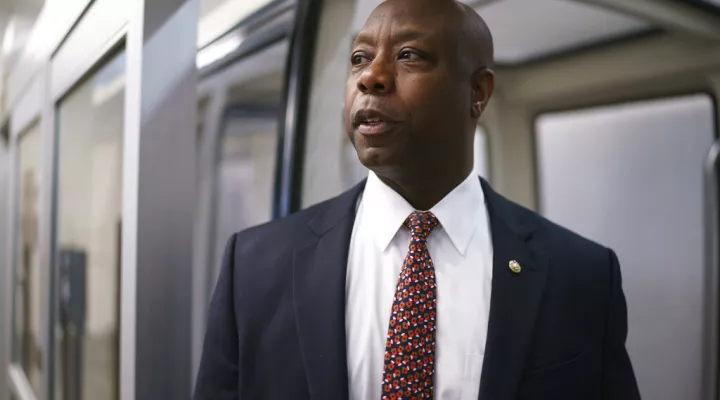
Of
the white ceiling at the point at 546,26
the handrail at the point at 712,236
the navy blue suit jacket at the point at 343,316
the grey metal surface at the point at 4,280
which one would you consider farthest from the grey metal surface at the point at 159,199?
the grey metal surface at the point at 4,280

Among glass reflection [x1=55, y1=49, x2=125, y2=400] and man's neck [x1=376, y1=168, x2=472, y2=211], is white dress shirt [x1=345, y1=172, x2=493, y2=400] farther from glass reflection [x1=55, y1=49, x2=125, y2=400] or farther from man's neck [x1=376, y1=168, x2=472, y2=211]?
glass reflection [x1=55, y1=49, x2=125, y2=400]

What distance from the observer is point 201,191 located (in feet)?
4.96

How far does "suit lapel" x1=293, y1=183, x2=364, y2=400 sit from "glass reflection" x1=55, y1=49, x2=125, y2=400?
0.65m

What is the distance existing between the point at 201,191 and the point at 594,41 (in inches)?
37.6

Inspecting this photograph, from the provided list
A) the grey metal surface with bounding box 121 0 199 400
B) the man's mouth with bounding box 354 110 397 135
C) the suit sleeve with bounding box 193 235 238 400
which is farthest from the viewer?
the grey metal surface with bounding box 121 0 199 400

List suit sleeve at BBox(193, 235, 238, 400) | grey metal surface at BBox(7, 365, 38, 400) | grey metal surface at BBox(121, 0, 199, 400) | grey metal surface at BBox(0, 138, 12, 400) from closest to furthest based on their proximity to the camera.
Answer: suit sleeve at BBox(193, 235, 238, 400), grey metal surface at BBox(121, 0, 199, 400), grey metal surface at BBox(7, 365, 38, 400), grey metal surface at BBox(0, 138, 12, 400)

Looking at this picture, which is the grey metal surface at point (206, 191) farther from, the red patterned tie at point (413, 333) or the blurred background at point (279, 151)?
the red patterned tie at point (413, 333)

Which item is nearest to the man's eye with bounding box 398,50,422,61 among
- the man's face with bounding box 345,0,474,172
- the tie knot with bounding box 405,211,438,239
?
the man's face with bounding box 345,0,474,172

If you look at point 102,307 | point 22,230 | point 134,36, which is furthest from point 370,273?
point 22,230

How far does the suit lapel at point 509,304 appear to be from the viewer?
2.67ft

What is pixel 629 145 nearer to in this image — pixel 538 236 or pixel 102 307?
pixel 538 236

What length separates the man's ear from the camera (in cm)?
88

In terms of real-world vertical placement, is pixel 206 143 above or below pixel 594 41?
below

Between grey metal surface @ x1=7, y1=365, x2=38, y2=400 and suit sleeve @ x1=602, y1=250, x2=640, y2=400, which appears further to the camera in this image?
grey metal surface @ x1=7, y1=365, x2=38, y2=400
